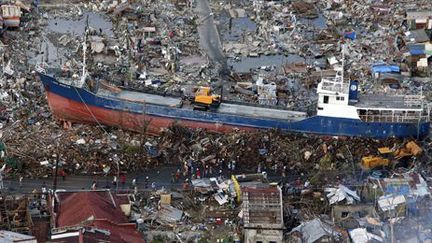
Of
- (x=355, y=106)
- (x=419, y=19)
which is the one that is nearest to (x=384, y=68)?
(x=419, y=19)

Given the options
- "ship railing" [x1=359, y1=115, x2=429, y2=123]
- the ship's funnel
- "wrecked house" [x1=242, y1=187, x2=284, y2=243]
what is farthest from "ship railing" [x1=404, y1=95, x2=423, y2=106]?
"wrecked house" [x1=242, y1=187, x2=284, y2=243]

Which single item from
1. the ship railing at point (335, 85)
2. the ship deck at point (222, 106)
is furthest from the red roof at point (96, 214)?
the ship railing at point (335, 85)

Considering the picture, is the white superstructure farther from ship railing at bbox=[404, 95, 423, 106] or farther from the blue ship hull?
the blue ship hull

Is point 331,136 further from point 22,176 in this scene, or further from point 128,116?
point 22,176

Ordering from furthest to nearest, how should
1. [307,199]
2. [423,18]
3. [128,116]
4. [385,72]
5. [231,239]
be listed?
[423,18] < [385,72] < [128,116] < [307,199] < [231,239]

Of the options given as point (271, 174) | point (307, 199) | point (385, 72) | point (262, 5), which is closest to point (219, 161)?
point (271, 174)

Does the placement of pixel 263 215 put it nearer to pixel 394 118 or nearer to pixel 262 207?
pixel 262 207
